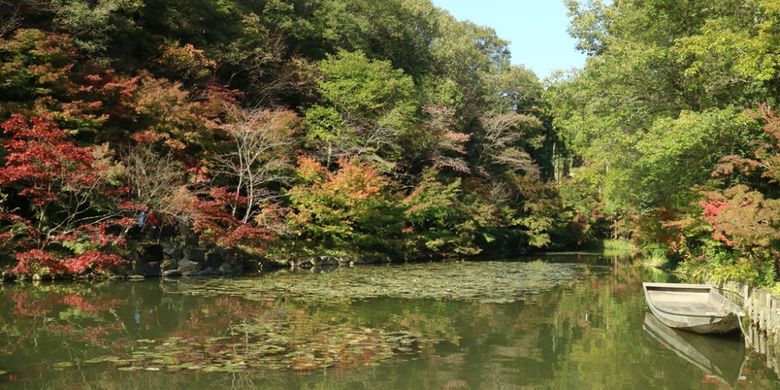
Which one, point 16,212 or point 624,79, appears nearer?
point 16,212

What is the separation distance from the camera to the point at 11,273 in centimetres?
1469

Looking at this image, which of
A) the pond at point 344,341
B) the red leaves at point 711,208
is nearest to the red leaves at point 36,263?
the pond at point 344,341

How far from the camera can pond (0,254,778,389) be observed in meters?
7.23

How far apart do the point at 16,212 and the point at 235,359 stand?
39.2 ft

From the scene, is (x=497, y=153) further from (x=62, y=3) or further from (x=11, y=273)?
(x=11, y=273)

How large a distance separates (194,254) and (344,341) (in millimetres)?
10486

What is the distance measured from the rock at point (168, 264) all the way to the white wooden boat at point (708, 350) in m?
12.4

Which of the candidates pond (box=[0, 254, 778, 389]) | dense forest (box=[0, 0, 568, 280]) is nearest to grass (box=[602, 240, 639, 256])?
dense forest (box=[0, 0, 568, 280])

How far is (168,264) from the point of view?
17.6 metres

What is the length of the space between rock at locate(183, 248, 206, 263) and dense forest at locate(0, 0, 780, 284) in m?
0.66

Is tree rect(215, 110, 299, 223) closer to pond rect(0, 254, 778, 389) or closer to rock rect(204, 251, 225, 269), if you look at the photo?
rock rect(204, 251, 225, 269)

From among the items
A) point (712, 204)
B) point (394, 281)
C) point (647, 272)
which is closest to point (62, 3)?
point (394, 281)

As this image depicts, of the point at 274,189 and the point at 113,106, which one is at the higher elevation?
the point at 113,106

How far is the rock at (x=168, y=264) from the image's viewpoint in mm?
17438
